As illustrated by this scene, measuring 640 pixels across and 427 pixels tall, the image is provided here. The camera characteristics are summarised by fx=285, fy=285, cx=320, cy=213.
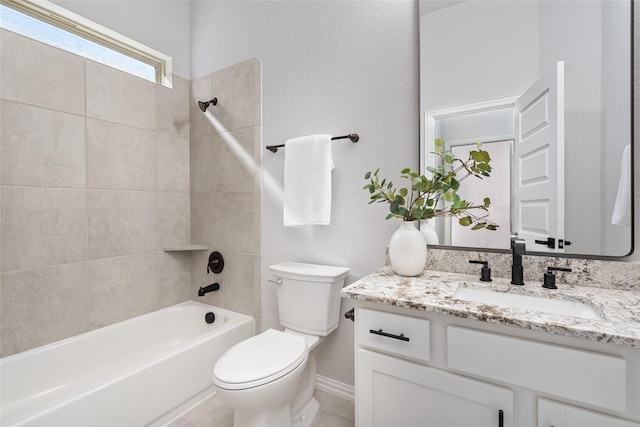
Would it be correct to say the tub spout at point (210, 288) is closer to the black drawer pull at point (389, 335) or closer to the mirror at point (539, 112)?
the black drawer pull at point (389, 335)

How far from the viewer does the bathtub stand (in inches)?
47.1

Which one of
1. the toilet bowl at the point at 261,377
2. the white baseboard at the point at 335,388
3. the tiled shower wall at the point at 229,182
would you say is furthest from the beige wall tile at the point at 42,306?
the white baseboard at the point at 335,388

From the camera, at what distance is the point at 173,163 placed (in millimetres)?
2207

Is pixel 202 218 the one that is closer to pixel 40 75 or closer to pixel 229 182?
pixel 229 182

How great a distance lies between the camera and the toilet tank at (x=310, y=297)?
4.97 feet

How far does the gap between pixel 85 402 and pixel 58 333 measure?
67cm

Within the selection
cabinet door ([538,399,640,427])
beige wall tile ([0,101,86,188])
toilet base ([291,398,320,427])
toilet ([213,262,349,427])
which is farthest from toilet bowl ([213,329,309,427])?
beige wall tile ([0,101,86,188])

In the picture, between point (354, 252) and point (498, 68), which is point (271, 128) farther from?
point (498, 68)

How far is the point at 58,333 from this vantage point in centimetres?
162

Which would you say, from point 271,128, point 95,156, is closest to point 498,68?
point 271,128

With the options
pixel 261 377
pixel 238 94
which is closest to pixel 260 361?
pixel 261 377

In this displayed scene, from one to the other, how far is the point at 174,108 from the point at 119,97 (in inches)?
15.3

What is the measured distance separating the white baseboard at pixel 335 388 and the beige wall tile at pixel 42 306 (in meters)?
1.46

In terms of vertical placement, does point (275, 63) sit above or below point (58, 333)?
above
